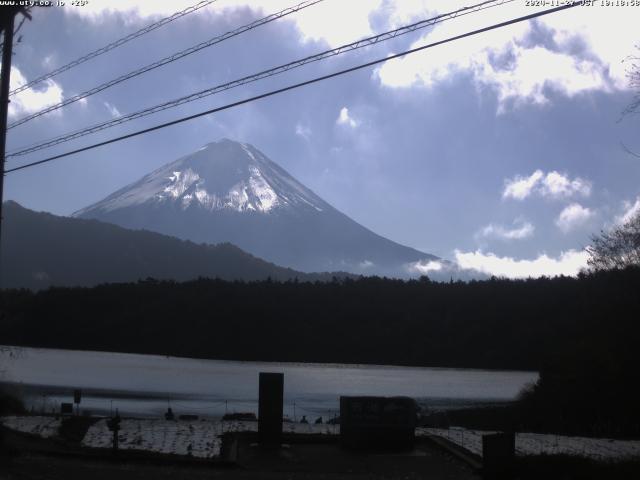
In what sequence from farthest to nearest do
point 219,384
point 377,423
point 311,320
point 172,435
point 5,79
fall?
1. point 311,320
2. point 219,384
3. point 172,435
4. point 377,423
5. point 5,79

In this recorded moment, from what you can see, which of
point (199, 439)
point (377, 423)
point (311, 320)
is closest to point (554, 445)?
point (377, 423)

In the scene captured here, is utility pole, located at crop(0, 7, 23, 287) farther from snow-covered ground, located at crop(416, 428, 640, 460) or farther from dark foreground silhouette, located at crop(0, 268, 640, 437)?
dark foreground silhouette, located at crop(0, 268, 640, 437)

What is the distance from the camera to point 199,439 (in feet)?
61.1

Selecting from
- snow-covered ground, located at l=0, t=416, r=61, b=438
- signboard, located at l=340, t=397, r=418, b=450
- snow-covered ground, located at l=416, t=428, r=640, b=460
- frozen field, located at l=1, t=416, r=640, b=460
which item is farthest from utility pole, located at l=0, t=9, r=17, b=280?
snow-covered ground, located at l=416, t=428, r=640, b=460

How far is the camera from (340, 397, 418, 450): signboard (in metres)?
18.0

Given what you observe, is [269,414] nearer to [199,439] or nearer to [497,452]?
[199,439]

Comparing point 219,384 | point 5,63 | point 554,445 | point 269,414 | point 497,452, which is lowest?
point 554,445

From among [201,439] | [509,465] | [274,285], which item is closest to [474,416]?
[201,439]

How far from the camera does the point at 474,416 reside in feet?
155

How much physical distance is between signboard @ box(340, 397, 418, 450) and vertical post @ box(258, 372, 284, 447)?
1.35 m

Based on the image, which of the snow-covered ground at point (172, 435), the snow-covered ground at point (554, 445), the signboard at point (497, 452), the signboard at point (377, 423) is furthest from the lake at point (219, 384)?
the signboard at point (497, 452)

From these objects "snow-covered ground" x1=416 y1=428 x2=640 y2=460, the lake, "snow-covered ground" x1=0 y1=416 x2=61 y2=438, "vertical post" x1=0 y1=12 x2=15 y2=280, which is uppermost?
"vertical post" x1=0 y1=12 x2=15 y2=280

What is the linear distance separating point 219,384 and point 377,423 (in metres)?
61.7

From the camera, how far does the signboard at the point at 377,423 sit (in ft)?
59.1
